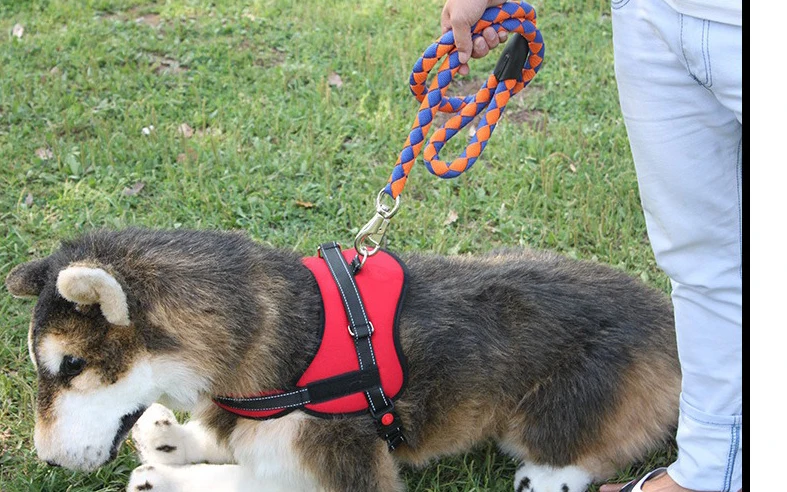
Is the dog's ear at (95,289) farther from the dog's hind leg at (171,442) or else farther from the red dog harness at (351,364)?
the dog's hind leg at (171,442)

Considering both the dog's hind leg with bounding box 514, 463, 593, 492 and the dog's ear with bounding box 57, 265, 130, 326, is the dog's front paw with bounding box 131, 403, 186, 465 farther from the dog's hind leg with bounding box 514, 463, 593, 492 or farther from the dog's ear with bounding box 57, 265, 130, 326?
the dog's hind leg with bounding box 514, 463, 593, 492

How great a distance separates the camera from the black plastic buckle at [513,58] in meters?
2.92

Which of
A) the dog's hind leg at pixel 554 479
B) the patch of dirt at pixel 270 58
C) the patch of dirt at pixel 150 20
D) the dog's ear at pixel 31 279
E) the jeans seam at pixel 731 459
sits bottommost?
the dog's hind leg at pixel 554 479

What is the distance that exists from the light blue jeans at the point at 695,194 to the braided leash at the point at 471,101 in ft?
1.39

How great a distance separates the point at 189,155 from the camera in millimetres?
5332

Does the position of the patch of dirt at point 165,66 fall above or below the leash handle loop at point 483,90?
below

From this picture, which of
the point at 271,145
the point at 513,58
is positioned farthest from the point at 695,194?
the point at 271,145

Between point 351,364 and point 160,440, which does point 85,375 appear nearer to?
point 160,440

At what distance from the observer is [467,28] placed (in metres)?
2.74

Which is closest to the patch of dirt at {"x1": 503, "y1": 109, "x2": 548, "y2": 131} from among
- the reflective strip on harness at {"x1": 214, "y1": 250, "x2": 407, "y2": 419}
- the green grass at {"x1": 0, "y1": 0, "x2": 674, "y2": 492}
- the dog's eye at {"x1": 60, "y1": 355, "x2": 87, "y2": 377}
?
the green grass at {"x1": 0, "y1": 0, "x2": 674, "y2": 492}

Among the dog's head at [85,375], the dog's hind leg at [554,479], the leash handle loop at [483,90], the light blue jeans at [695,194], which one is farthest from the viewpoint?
the dog's hind leg at [554,479]

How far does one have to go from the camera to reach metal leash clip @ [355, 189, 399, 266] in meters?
2.87

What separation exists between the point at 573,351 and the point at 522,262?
0.45 meters

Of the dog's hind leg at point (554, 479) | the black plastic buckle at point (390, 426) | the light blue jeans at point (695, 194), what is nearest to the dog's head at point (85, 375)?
the black plastic buckle at point (390, 426)
